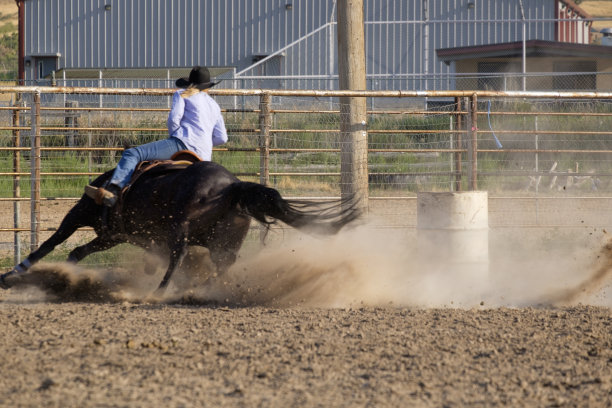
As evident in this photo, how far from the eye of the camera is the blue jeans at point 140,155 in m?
6.58

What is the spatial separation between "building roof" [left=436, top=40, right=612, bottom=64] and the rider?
17.3 meters

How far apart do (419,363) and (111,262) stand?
18.1 feet

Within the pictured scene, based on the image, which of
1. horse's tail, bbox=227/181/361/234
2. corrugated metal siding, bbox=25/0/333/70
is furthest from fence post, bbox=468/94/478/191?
corrugated metal siding, bbox=25/0/333/70

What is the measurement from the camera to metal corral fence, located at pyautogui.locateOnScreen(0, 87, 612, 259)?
8.91m

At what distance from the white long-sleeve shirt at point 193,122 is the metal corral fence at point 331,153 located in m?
1.51

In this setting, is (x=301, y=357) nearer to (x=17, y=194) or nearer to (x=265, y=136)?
(x=265, y=136)

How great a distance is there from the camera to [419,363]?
433cm

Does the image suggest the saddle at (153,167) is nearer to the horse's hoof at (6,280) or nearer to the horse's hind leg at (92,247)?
the horse's hind leg at (92,247)

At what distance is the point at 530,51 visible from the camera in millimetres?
23031

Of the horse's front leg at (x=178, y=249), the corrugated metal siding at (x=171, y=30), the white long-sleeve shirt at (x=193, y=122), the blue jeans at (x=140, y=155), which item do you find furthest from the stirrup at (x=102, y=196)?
the corrugated metal siding at (x=171, y=30)

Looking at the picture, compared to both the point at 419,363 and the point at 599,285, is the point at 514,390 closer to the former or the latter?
the point at 419,363

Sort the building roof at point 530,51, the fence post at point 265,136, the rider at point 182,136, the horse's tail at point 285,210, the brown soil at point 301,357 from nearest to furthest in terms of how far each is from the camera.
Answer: the brown soil at point 301,357
the horse's tail at point 285,210
the rider at point 182,136
the fence post at point 265,136
the building roof at point 530,51

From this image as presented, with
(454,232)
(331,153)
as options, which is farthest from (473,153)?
(331,153)

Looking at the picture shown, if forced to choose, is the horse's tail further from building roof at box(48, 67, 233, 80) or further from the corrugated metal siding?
the corrugated metal siding
